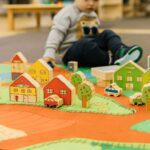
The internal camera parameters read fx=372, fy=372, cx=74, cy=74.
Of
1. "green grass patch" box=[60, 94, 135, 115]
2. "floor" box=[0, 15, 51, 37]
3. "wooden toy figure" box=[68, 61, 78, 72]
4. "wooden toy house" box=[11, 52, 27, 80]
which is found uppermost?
"floor" box=[0, 15, 51, 37]

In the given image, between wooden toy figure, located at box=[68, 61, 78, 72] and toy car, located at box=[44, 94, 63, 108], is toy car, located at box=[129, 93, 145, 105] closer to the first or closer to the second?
toy car, located at box=[44, 94, 63, 108]

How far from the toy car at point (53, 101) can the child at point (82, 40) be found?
53cm

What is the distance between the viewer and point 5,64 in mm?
1576

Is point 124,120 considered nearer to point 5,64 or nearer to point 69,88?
point 69,88

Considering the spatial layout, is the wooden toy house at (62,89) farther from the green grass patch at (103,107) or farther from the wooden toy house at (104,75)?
the wooden toy house at (104,75)

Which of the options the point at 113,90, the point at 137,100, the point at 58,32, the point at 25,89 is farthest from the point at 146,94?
the point at 58,32

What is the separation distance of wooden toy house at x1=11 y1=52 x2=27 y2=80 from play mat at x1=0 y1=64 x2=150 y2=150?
199 millimetres

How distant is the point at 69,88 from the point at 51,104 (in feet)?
0.21

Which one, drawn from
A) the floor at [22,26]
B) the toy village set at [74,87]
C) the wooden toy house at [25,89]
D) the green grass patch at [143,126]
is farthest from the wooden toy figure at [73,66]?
the floor at [22,26]

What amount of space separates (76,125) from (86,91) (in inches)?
4.5

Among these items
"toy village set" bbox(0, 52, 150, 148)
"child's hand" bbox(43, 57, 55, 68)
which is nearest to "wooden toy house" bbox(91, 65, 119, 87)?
"toy village set" bbox(0, 52, 150, 148)

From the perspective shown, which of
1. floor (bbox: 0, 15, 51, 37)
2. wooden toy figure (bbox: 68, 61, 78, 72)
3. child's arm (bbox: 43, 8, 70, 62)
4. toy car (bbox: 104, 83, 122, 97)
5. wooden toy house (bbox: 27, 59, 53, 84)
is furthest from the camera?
floor (bbox: 0, 15, 51, 37)

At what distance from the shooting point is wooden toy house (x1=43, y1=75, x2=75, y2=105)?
942 mm

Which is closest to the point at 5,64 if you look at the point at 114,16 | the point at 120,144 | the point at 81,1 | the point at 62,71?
the point at 62,71
